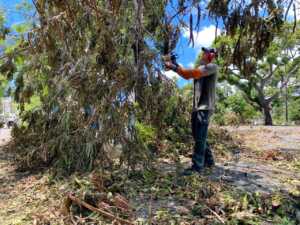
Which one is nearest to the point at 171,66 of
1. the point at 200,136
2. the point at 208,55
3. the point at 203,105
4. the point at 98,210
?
the point at 208,55

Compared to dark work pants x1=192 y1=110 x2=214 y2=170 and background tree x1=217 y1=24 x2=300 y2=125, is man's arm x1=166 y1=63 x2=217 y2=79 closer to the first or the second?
dark work pants x1=192 y1=110 x2=214 y2=170

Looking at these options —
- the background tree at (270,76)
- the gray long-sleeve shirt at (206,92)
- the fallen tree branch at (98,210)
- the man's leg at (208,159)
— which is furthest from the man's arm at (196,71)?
the background tree at (270,76)

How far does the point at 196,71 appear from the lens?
4156 mm

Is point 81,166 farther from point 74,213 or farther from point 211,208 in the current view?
point 211,208

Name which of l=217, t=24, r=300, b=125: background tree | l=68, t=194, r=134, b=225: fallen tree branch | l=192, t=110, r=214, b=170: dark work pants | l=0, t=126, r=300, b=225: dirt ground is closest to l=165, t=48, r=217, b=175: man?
l=192, t=110, r=214, b=170: dark work pants

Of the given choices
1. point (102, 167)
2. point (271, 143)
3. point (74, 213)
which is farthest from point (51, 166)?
point (271, 143)

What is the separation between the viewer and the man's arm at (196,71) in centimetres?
408

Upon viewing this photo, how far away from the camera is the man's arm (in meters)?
4.08

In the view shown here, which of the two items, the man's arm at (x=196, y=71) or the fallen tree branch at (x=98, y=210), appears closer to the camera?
the fallen tree branch at (x=98, y=210)

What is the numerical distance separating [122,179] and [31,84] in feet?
12.8

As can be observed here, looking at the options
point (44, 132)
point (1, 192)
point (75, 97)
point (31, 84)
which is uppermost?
point (31, 84)

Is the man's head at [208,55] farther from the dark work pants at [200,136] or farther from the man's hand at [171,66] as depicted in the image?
the dark work pants at [200,136]

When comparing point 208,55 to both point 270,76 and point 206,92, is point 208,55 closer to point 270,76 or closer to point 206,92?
point 206,92

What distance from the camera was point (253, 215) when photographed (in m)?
3.33
